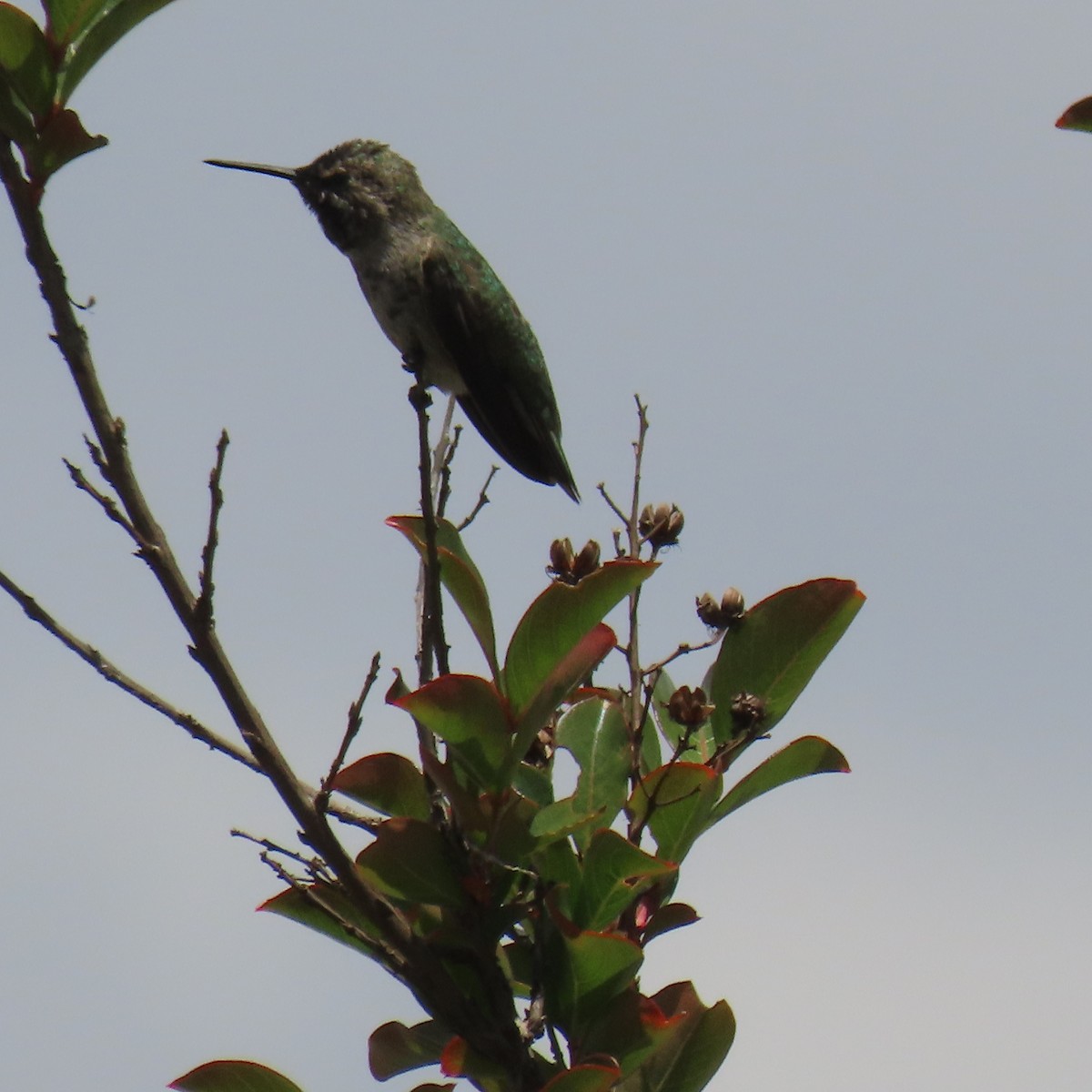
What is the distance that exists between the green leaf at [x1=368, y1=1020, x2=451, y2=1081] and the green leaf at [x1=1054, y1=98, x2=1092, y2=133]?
1.54 metres

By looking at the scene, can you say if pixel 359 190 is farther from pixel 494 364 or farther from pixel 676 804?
pixel 676 804

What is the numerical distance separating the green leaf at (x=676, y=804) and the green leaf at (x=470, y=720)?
242 mm

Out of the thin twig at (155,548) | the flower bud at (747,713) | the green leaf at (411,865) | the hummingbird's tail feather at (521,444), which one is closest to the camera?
the thin twig at (155,548)

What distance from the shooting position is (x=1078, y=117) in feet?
5.88

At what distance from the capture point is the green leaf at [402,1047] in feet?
7.10

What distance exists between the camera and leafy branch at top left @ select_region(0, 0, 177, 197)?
1954 millimetres

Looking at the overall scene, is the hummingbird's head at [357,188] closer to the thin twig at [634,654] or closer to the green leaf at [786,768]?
the thin twig at [634,654]

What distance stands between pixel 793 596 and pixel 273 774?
36.3 inches

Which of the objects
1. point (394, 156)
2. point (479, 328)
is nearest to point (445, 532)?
point (479, 328)

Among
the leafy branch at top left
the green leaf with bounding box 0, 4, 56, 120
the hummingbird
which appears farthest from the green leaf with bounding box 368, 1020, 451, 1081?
the hummingbird

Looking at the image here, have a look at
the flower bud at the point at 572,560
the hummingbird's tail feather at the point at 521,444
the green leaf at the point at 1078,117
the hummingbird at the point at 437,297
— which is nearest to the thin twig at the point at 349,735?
the flower bud at the point at 572,560

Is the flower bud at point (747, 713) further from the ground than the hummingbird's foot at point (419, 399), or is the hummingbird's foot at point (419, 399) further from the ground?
the hummingbird's foot at point (419, 399)

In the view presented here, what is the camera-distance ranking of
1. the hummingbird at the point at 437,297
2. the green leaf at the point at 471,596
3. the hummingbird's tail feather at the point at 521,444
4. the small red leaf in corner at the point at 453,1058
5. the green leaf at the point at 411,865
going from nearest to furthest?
1. the small red leaf in corner at the point at 453,1058
2. the green leaf at the point at 411,865
3. the green leaf at the point at 471,596
4. the hummingbird at the point at 437,297
5. the hummingbird's tail feather at the point at 521,444

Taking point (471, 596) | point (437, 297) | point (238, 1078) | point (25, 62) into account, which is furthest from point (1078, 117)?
point (437, 297)
